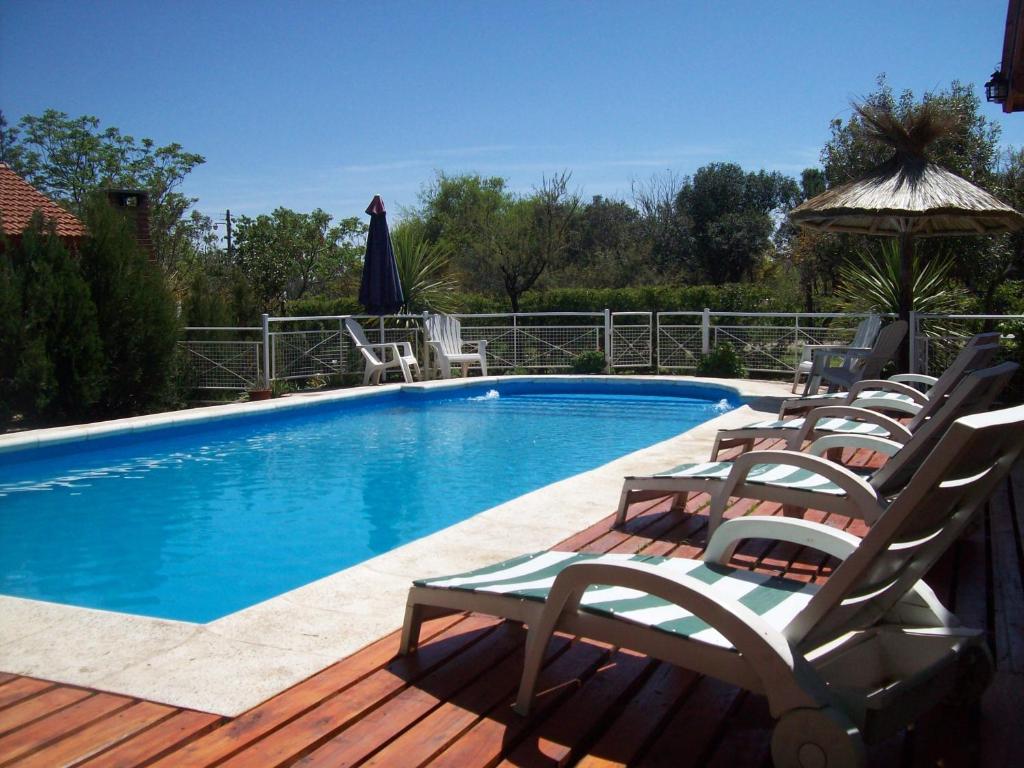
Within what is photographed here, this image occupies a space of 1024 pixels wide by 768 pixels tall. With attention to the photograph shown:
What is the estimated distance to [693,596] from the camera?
1950 millimetres

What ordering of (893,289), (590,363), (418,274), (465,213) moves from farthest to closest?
(465,213) → (418,274) → (590,363) → (893,289)

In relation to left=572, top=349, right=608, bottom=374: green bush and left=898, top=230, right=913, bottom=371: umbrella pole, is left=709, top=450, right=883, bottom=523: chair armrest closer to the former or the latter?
left=898, top=230, right=913, bottom=371: umbrella pole

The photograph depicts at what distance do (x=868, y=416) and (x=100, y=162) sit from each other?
98.8 feet

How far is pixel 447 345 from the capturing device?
44.3 ft

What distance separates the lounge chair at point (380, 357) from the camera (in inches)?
499

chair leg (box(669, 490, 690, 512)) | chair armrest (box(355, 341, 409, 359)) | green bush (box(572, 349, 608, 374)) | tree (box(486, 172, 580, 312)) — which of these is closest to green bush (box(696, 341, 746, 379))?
green bush (box(572, 349, 608, 374))

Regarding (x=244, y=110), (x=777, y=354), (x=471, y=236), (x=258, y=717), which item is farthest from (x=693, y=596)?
(x=471, y=236)

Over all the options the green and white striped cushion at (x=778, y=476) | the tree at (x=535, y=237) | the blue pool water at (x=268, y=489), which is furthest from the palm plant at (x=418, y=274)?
the green and white striped cushion at (x=778, y=476)

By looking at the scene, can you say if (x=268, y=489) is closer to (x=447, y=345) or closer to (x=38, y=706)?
(x=38, y=706)

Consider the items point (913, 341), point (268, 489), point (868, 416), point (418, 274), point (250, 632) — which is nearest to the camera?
point (250, 632)

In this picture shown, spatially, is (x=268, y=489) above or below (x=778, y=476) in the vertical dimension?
below

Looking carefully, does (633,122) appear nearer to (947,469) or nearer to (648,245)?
(648,245)

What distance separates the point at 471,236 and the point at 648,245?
5.55m

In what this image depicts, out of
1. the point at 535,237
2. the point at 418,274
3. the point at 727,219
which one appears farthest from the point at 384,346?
the point at 727,219
